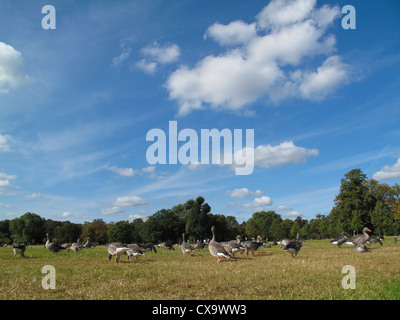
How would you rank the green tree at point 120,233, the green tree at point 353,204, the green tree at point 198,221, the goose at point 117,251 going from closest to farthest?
the goose at point 117,251
the green tree at point 353,204
the green tree at point 198,221
the green tree at point 120,233

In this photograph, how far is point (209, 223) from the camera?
83.1 meters

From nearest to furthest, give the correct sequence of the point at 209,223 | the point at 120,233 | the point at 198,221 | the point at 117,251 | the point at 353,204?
1. the point at 117,251
2. the point at 353,204
3. the point at 198,221
4. the point at 209,223
5. the point at 120,233

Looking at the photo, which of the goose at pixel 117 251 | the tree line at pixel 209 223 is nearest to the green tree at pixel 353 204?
the tree line at pixel 209 223

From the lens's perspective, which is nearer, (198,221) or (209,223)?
(198,221)

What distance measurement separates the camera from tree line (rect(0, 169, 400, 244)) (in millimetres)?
61644

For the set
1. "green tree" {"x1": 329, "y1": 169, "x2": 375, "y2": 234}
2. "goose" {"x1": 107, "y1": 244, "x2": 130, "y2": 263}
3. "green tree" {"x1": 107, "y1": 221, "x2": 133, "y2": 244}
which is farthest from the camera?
"green tree" {"x1": 107, "y1": 221, "x2": 133, "y2": 244}

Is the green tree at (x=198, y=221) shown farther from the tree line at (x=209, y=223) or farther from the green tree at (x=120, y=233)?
the green tree at (x=120, y=233)

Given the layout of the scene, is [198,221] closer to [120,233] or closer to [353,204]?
[120,233]

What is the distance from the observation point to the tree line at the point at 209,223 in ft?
202

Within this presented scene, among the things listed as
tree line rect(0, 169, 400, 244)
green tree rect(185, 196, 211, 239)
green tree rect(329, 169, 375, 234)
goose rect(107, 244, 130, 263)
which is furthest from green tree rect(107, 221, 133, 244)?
goose rect(107, 244, 130, 263)

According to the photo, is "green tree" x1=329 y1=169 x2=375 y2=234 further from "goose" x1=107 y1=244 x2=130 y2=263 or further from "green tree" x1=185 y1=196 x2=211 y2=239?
"goose" x1=107 y1=244 x2=130 y2=263

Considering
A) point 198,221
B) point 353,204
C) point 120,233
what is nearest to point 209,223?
point 198,221

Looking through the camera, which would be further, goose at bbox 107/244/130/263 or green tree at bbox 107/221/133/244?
green tree at bbox 107/221/133/244
